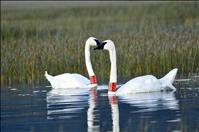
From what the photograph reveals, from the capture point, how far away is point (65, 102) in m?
19.6

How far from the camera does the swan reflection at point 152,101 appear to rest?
17.2 meters

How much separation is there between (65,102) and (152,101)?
217 cm

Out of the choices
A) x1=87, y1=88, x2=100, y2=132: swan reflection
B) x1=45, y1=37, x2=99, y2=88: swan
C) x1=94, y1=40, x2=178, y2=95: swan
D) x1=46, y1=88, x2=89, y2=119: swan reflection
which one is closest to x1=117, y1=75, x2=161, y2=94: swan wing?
x1=94, y1=40, x2=178, y2=95: swan

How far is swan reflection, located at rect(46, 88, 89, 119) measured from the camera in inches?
679

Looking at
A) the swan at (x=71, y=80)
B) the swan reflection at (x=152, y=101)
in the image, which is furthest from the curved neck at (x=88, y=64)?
the swan reflection at (x=152, y=101)

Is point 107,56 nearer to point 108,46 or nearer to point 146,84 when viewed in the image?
point 108,46

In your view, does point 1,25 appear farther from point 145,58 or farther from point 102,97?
point 102,97

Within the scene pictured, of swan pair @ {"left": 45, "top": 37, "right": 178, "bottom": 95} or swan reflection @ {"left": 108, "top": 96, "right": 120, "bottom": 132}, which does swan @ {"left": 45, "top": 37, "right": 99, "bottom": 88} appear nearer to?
swan pair @ {"left": 45, "top": 37, "right": 178, "bottom": 95}

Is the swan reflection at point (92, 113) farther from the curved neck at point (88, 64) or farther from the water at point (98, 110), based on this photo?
the curved neck at point (88, 64)

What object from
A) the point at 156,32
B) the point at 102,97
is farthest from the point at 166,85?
the point at 156,32

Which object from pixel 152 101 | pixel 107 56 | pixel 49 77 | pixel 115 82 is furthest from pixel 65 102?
pixel 107 56

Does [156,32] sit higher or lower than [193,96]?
higher

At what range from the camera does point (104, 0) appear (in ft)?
214

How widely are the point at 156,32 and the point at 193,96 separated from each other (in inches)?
370
